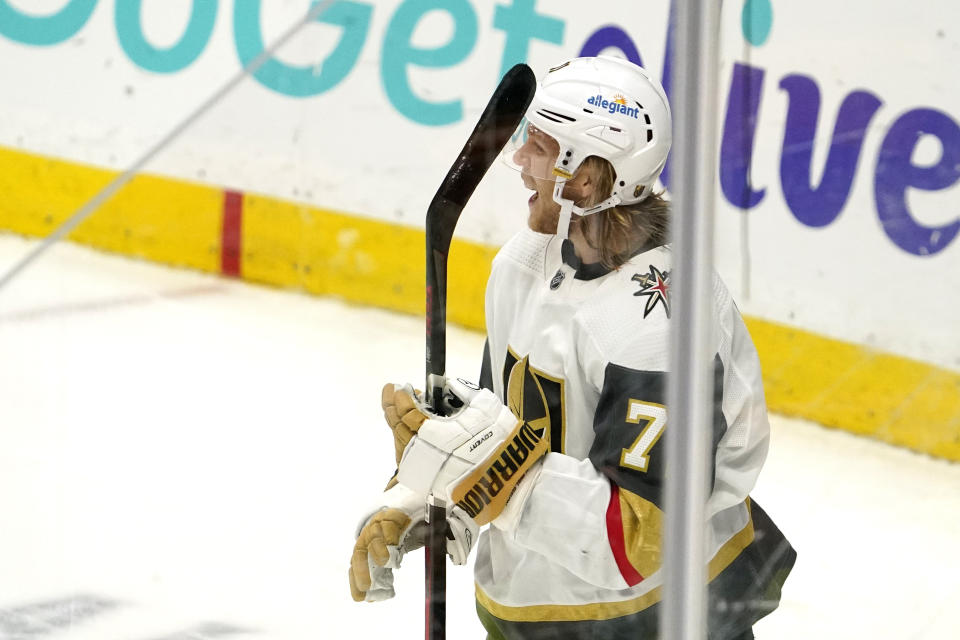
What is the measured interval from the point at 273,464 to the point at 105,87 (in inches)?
51.2

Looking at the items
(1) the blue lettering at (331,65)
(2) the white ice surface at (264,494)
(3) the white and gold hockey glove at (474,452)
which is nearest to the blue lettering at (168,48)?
(2) the white ice surface at (264,494)

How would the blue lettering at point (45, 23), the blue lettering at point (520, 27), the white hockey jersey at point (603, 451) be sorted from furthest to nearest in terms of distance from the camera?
the blue lettering at point (45, 23) → the blue lettering at point (520, 27) → the white hockey jersey at point (603, 451)

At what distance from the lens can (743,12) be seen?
624 millimetres

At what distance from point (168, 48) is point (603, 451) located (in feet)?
6.57

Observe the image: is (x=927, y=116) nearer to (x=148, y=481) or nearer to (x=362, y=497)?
(x=362, y=497)

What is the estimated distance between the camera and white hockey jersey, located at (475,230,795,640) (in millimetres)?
669

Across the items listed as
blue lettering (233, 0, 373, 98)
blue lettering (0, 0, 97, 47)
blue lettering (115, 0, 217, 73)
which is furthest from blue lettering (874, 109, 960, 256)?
blue lettering (0, 0, 97, 47)

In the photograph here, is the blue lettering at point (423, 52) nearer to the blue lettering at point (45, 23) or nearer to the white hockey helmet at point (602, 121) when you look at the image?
the white hockey helmet at point (602, 121)

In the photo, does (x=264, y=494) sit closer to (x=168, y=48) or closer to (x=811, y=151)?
(x=811, y=151)

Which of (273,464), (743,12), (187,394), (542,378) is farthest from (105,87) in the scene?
(743,12)

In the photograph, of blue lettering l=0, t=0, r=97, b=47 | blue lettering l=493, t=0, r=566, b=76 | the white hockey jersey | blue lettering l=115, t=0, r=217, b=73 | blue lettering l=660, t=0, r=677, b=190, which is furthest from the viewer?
blue lettering l=0, t=0, r=97, b=47

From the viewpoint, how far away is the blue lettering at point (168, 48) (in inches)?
80.7

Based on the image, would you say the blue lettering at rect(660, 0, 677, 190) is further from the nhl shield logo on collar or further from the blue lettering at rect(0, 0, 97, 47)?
the blue lettering at rect(0, 0, 97, 47)

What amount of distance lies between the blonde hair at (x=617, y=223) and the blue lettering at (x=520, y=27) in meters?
0.10
